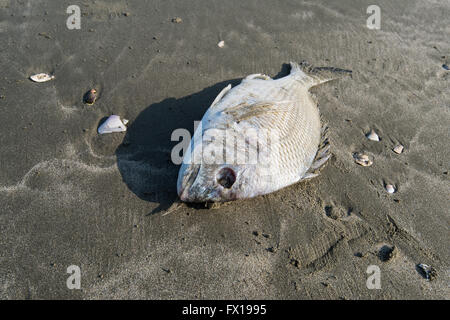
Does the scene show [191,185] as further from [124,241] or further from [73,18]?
[73,18]

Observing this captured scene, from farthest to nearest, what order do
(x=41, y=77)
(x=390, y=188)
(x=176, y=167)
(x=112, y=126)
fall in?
(x=41, y=77) < (x=112, y=126) < (x=390, y=188) < (x=176, y=167)

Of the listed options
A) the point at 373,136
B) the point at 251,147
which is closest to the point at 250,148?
the point at 251,147

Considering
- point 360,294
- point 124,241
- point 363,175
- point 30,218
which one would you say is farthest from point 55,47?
point 360,294

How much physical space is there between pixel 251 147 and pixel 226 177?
1.68 feet

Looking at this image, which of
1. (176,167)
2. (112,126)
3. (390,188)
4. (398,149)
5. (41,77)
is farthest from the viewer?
(41,77)

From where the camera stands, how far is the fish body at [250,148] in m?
3.65

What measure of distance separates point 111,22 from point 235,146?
4.62m

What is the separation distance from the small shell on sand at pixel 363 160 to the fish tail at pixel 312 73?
1.54 m

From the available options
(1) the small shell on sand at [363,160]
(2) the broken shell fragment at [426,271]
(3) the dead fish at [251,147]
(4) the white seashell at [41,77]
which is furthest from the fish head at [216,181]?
(4) the white seashell at [41,77]

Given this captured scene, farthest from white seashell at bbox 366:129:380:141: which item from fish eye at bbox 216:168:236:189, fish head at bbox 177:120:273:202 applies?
fish eye at bbox 216:168:236:189

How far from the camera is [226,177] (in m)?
3.75

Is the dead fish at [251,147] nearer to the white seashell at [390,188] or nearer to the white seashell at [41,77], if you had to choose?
the white seashell at [390,188]

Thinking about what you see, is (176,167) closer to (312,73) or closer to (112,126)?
(112,126)

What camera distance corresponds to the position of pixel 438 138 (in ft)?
16.9
